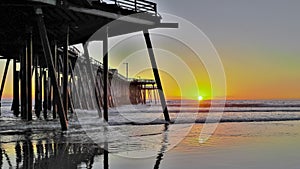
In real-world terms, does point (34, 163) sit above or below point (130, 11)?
below

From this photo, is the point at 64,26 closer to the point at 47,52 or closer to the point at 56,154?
the point at 47,52

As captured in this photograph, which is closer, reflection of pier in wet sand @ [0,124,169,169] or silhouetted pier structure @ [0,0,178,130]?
reflection of pier in wet sand @ [0,124,169,169]

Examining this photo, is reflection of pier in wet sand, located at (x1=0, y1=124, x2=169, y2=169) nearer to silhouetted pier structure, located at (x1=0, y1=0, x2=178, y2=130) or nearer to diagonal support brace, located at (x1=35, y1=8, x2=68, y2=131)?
diagonal support brace, located at (x1=35, y1=8, x2=68, y2=131)

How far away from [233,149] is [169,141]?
6.98 feet

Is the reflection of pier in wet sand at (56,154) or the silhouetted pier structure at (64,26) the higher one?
the silhouetted pier structure at (64,26)

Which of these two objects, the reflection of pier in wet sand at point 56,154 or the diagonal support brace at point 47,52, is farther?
the diagonal support brace at point 47,52

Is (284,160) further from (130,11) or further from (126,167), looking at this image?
(130,11)

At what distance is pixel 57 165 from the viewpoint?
774 centimetres

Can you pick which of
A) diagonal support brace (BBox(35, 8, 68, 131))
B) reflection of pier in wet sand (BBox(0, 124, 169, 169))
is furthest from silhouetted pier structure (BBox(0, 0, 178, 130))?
reflection of pier in wet sand (BBox(0, 124, 169, 169))

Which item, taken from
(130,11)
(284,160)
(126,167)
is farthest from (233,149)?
(130,11)

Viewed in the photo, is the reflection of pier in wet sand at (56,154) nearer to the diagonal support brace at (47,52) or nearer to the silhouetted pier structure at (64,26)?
the diagonal support brace at (47,52)

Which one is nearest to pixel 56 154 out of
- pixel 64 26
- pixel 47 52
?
pixel 47 52

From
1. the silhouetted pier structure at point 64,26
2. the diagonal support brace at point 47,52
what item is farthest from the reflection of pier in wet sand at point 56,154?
the silhouetted pier structure at point 64,26

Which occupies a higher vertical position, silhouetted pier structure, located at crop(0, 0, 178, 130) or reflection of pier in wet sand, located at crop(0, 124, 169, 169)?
silhouetted pier structure, located at crop(0, 0, 178, 130)
